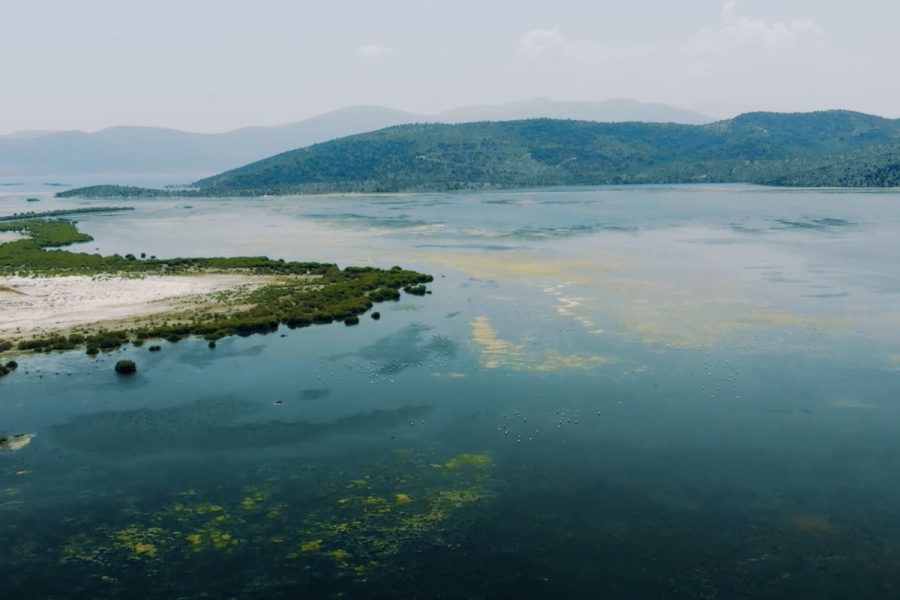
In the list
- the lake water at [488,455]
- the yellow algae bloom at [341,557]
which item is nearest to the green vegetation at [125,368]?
the lake water at [488,455]

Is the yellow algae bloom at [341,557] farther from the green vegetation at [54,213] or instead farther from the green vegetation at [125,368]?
the green vegetation at [54,213]

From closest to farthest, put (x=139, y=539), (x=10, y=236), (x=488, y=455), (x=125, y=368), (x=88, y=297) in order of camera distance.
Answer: (x=139, y=539) < (x=488, y=455) < (x=125, y=368) < (x=88, y=297) < (x=10, y=236)

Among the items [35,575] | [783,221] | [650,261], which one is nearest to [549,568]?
[35,575]

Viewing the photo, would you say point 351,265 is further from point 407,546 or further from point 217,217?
point 217,217

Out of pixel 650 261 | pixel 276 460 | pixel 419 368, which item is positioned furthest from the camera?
pixel 650 261

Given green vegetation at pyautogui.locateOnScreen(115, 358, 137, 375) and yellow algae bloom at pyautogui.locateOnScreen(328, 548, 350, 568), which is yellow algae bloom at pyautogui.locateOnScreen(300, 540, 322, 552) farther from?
green vegetation at pyautogui.locateOnScreen(115, 358, 137, 375)

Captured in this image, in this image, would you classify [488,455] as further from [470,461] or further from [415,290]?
[415,290]

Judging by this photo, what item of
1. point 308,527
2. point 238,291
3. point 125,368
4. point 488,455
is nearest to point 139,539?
point 308,527
